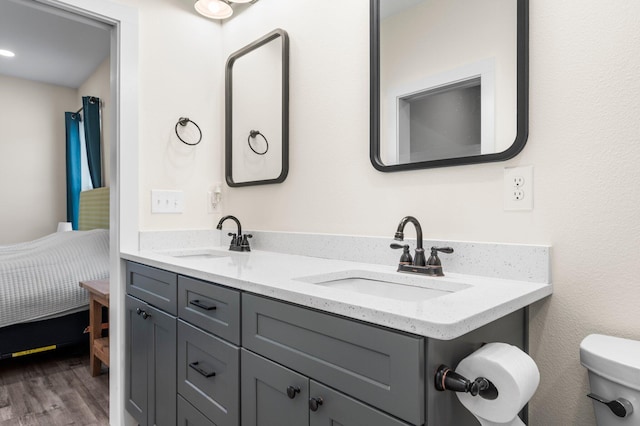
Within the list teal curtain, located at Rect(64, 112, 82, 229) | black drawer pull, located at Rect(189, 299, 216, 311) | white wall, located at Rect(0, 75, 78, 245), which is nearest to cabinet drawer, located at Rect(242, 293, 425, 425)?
black drawer pull, located at Rect(189, 299, 216, 311)

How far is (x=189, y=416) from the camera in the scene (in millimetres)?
1391

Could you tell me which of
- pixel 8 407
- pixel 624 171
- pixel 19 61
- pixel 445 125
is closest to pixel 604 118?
pixel 624 171

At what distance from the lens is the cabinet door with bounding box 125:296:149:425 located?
5.61ft

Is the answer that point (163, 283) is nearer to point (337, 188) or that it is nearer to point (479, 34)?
point (337, 188)

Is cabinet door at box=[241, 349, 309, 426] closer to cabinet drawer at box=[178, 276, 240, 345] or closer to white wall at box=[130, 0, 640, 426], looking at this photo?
cabinet drawer at box=[178, 276, 240, 345]

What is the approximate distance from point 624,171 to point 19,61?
522cm

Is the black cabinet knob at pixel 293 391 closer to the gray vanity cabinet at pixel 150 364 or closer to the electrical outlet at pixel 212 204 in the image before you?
the gray vanity cabinet at pixel 150 364

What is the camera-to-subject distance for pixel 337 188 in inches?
65.5

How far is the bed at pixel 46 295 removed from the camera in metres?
2.54

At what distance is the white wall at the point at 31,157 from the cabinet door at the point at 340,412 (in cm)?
511

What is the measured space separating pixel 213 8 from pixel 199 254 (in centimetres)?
127

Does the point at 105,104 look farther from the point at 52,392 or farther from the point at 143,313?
the point at 143,313

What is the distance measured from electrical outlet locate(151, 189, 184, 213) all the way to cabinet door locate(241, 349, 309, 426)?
1133 mm

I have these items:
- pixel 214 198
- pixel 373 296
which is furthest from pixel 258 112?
pixel 373 296
